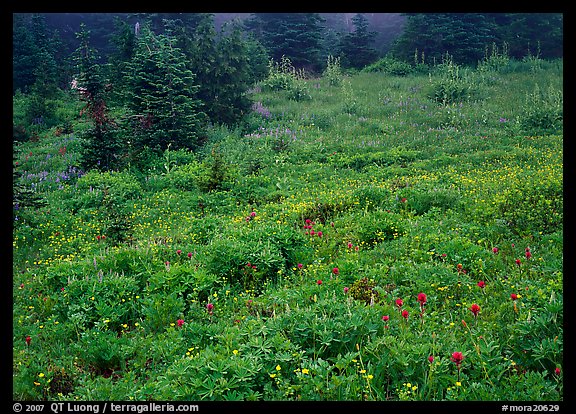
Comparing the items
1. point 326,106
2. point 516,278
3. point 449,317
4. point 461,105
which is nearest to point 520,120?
point 461,105

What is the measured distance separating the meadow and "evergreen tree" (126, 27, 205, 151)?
88 centimetres

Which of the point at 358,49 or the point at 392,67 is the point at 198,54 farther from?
the point at 358,49

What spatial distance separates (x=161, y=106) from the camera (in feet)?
42.2

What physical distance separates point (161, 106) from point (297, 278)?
9077 millimetres

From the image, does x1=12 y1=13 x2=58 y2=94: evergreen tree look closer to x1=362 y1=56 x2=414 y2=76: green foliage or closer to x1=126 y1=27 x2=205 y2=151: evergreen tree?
x1=126 y1=27 x2=205 y2=151: evergreen tree

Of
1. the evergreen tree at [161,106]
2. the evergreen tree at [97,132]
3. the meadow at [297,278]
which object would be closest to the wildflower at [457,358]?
the meadow at [297,278]

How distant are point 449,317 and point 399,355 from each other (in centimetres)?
114

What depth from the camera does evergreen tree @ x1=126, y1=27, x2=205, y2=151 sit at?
41.3 ft

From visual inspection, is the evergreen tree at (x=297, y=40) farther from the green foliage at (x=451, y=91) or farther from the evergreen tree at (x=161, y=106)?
the evergreen tree at (x=161, y=106)

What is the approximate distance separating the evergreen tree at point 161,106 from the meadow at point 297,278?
88cm
